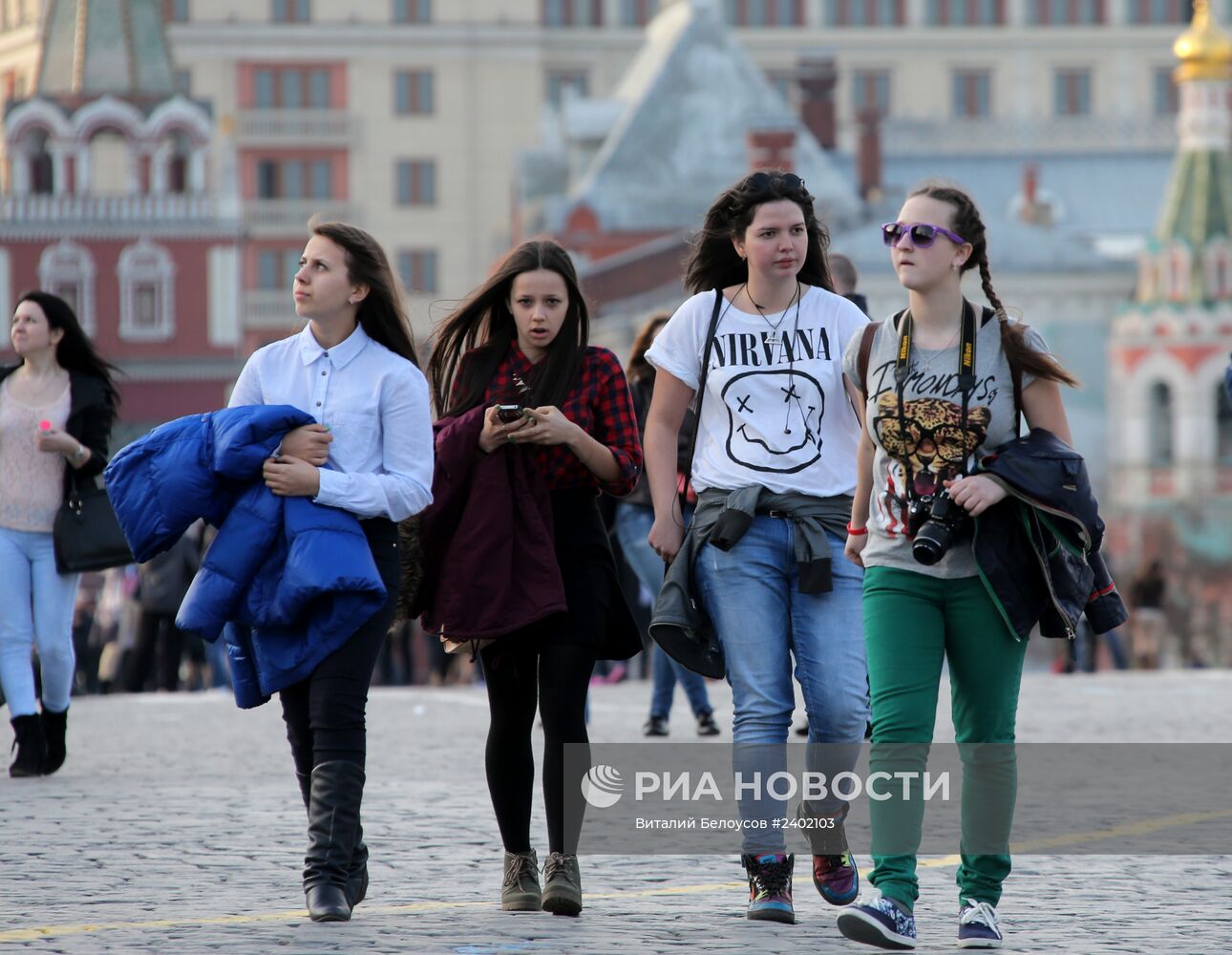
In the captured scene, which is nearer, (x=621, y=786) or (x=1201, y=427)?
(x=621, y=786)

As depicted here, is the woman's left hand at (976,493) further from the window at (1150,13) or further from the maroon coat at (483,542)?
the window at (1150,13)

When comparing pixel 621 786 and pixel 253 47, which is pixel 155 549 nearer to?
pixel 621 786

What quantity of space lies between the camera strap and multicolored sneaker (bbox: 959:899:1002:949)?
1.00m

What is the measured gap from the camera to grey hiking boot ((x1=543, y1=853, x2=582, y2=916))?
7363 millimetres

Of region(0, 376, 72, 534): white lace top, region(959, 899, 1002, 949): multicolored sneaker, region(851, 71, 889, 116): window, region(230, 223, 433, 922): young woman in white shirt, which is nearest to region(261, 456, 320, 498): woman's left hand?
region(230, 223, 433, 922): young woman in white shirt

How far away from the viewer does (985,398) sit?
7.02 meters

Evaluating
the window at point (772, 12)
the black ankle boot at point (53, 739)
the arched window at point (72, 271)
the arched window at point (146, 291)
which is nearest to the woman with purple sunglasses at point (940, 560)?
the black ankle boot at point (53, 739)

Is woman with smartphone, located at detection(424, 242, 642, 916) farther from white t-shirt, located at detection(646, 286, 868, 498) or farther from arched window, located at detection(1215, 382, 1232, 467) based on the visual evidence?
arched window, located at detection(1215, 382, 1232, 467)

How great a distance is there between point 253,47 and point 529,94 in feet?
31.0

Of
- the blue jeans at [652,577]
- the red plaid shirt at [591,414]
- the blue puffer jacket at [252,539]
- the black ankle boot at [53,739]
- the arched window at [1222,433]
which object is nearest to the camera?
the blue puffer jacket at [252,539]

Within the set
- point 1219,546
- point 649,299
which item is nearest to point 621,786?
point 649,299

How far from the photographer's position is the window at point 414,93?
98.8 metres

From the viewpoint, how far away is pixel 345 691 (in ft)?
24.1

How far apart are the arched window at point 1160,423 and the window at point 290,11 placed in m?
34.8
